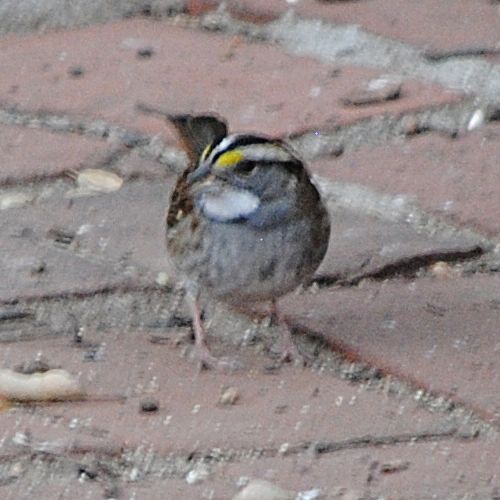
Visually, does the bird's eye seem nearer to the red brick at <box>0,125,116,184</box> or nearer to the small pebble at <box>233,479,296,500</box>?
the red brick at <box>0,125,116,184</box>

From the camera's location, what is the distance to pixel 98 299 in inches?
111

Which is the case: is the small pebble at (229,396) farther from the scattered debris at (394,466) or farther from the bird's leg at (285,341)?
the scattered debris at (394,466)

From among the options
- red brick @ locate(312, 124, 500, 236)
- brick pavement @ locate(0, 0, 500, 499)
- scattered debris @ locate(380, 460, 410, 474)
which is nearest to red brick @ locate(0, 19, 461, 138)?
brick pavement @ locate(0, 0, 500, 499)

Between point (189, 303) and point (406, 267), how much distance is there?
0.35 metres

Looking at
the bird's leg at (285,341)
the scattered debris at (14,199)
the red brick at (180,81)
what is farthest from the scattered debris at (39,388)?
the red brick at (180,81)

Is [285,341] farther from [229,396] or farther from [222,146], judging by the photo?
[222,146]

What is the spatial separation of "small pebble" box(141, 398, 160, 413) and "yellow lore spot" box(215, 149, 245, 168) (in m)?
0.65

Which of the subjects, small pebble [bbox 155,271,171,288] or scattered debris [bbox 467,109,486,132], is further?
scattered debris [bbox 467,109,486,132]

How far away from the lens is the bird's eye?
3.11 m

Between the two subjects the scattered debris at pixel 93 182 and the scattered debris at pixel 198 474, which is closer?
the scattered debris at pixel 198 474

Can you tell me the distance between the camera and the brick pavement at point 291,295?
2.30 meters

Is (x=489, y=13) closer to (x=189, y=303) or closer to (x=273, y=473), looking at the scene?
(x=189, y=303)

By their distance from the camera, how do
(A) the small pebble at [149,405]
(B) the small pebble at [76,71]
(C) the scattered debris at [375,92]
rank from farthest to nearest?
(B) the small pebble at [76,71]
(C) the scattered debris at [375,92]
(A) the small pebble at [149,405]

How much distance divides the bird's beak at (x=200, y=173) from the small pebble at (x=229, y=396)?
56 centimetres
